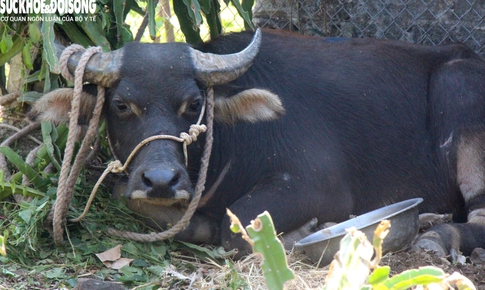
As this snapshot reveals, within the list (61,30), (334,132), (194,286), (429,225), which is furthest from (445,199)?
(61,30)

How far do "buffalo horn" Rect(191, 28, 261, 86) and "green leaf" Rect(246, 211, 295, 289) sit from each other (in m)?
2.12

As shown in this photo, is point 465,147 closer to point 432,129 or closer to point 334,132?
point 432,129

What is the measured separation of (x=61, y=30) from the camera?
5316mm

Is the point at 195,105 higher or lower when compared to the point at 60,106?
higher

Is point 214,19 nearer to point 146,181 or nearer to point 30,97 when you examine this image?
point 30,97

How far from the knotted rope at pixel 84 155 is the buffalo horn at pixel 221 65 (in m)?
0.11

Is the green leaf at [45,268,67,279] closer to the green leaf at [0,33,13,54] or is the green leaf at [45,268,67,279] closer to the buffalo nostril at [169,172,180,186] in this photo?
the buffalo nostril at [169,172,180,186]

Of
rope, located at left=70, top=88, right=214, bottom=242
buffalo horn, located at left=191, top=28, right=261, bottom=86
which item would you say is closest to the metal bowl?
rope, located at left=70, top=88, right=214, bottom=242

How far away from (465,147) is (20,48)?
328cm

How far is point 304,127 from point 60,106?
1623 millimetres

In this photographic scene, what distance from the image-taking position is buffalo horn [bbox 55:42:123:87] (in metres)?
4.28

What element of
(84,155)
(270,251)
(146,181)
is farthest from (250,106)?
(270,251)

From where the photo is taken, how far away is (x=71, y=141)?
4.28 metres

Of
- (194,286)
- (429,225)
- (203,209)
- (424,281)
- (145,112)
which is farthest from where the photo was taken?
(429,225)
